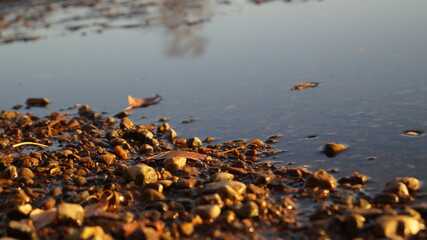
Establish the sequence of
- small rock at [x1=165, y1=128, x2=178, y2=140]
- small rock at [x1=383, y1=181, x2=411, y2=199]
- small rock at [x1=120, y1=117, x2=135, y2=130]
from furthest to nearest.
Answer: small rock at [x1=120, y1=117, x2=135, y2=130] < small rock at [x1=165, y1=128, x2=178, y2=140] < small rock at [x1=383, y1=181, x2=411, y2=199]

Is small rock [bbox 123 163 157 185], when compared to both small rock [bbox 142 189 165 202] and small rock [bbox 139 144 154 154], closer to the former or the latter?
small rock [bbox 142 189 165 202]

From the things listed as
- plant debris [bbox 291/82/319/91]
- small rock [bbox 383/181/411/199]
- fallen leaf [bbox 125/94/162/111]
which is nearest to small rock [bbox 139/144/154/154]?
fallen leaf [bbox 125/94/162/111]

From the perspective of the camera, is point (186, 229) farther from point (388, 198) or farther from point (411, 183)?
point (411, 183)

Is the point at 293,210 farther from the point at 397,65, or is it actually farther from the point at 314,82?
the point at 397,65

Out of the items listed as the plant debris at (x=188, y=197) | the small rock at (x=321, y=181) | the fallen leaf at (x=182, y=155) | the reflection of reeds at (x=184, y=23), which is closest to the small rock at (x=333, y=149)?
the plant debris at (x=188, y=197)

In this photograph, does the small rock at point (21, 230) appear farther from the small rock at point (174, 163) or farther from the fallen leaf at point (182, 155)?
the fallen leaf at point (182, 155)
